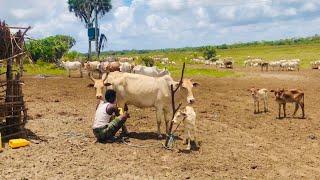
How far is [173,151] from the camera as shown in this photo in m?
12.0

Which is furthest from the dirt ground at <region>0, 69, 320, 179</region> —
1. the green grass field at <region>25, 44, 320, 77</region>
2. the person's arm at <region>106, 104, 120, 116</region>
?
the green grass field at <region>25, 44, 320, 77</region>

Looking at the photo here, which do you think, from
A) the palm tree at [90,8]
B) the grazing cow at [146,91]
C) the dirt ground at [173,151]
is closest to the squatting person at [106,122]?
the dirt ground at [173,151]

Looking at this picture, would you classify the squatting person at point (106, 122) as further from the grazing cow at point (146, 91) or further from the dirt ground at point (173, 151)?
the grazing cow at point (146, 91)

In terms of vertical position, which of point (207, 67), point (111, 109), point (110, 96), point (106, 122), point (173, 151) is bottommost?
point (173, 151)

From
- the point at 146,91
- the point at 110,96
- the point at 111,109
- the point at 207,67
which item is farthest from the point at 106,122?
the point at 207,67

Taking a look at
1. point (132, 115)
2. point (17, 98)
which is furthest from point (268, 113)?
point (17, 98)

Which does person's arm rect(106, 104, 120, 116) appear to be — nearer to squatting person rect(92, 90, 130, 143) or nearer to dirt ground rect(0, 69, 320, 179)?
squatting person rect(92, 90, 130, 143)

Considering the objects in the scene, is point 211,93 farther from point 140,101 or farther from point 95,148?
point 95,148

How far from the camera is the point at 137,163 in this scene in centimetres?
1088

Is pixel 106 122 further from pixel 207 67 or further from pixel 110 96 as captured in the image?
pixel 207 67

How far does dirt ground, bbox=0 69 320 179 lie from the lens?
10336mm

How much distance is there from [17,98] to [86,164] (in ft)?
11.8

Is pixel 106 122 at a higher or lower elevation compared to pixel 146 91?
lower

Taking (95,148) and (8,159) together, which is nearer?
(8,159)
